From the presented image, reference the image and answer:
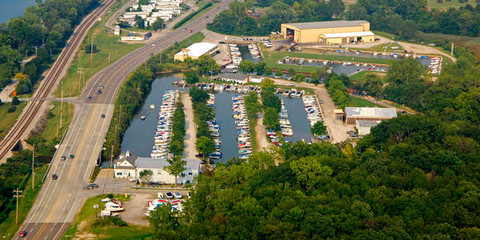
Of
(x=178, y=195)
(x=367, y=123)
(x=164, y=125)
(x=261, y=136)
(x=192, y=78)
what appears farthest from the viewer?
(x=192, y=78)

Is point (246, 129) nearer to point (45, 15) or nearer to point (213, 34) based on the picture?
point (213, 34)

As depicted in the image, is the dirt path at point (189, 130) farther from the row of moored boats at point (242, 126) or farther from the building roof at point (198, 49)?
the building roof at point (198, 49)

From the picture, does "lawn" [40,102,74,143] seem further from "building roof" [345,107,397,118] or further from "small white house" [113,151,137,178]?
"building roof" [345,107,397,118]

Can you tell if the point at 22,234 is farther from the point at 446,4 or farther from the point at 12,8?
the point at 446,4

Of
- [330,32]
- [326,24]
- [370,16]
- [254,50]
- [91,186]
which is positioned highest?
[370,16]

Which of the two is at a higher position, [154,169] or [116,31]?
[116,31]

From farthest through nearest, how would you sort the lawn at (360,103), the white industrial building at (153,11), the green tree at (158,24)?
the white industrial building at (153,11) < the green tree at (158,24) < the lawn at (360,103)

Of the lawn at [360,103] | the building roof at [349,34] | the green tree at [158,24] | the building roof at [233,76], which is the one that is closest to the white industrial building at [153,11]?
the green tree at [158,24]

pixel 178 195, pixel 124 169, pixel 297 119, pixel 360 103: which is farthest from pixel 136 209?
pixel 360 103
